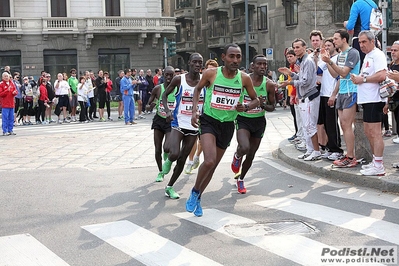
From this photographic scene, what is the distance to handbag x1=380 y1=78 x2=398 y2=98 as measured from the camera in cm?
856

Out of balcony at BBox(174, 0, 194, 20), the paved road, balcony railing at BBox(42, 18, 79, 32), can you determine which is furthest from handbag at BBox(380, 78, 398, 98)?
balcony at BBox(174, 0, 194, 20)

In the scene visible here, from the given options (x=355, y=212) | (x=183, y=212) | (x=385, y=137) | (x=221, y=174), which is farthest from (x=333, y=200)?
(x=385, y=137)

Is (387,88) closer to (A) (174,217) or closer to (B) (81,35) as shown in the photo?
(A) (174,217)

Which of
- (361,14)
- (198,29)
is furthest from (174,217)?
(198,29)

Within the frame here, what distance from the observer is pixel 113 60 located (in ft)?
144

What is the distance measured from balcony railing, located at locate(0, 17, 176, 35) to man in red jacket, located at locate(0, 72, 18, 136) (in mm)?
23487

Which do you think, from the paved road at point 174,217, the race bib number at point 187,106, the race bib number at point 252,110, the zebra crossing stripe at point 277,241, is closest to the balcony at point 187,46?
the paved road at point 174,217

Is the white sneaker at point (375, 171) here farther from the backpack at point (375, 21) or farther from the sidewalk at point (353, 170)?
the backpack at point (375, 21)

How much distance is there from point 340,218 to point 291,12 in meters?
40.0

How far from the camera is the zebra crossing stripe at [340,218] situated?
625 cm

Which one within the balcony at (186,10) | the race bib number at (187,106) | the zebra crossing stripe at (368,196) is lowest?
the zebra crossing stripe at (368,196)

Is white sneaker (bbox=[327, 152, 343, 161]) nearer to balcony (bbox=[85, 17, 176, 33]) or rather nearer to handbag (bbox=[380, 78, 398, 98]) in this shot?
handbag (bbox=[380, 78, 398, 98])

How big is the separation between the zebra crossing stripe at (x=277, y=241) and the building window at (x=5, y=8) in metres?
37.6

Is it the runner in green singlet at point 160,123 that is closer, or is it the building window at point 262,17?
the runner in green singlet at point 160,123
